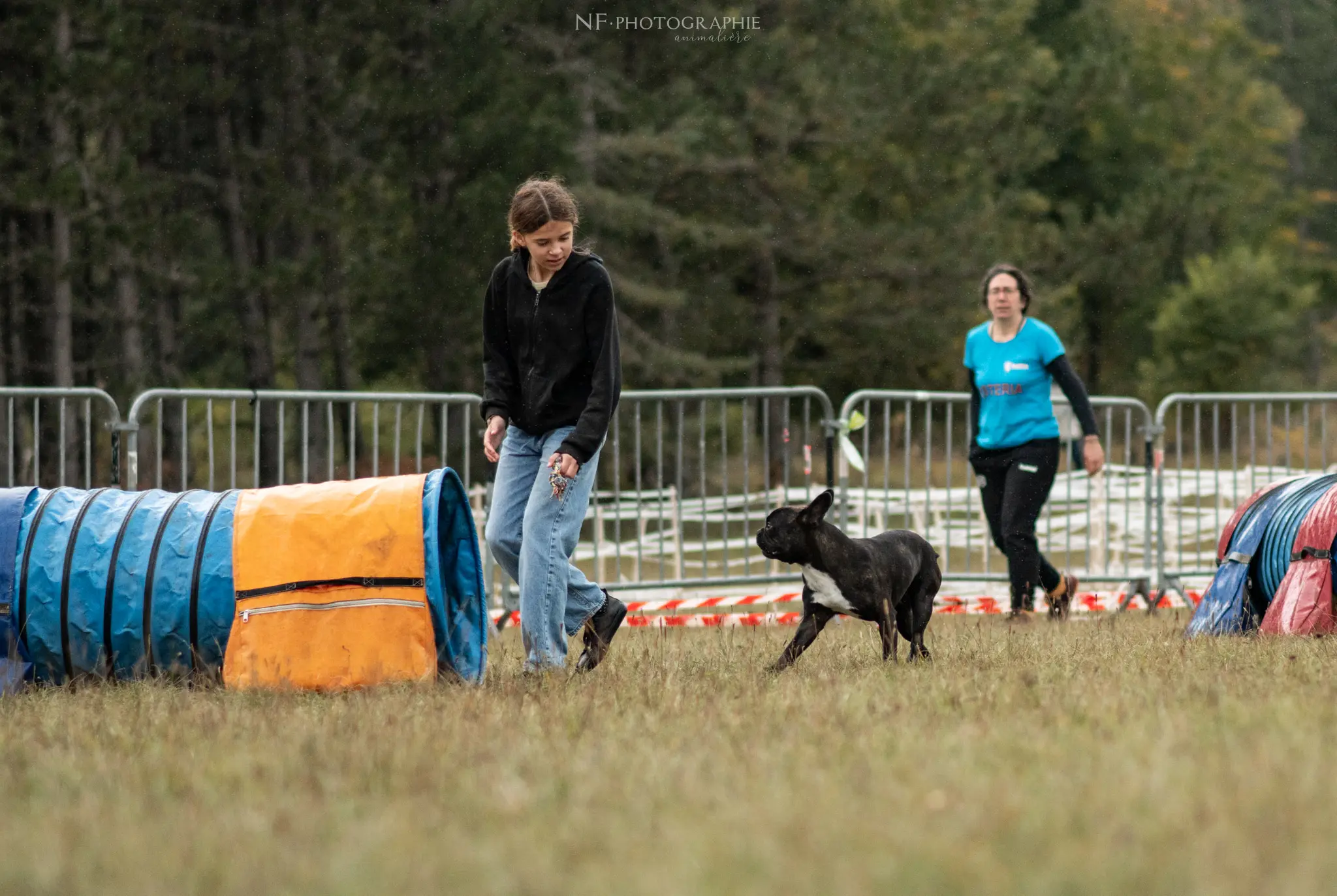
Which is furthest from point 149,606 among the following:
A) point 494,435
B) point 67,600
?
point 494,435

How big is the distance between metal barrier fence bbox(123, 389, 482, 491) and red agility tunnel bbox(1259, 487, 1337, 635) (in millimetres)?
4972

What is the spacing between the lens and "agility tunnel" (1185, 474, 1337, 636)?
23.4 feet

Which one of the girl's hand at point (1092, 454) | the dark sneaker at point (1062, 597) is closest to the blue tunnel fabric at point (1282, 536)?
the girl's hand at point (1092, 454)

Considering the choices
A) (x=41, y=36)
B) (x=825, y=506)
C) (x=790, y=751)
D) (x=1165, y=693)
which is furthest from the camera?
(x=41, y=36)

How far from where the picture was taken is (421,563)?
19.5 ft

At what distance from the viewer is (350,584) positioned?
5.93 metres

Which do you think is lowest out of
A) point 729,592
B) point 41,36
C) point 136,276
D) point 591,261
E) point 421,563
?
point 729,592

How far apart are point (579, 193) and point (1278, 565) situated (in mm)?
21403

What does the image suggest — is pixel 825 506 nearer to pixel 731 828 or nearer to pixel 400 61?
pixel 731 828

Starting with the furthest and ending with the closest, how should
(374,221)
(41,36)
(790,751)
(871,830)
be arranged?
(374,221)
(41,36)
(790,751)
(871,830)

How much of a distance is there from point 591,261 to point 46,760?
111 inches

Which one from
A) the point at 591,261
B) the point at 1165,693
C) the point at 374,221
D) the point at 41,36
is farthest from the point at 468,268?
the point at 1165,693

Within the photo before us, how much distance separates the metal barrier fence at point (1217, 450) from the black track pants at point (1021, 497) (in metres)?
1.90

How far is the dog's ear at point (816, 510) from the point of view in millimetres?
6301
